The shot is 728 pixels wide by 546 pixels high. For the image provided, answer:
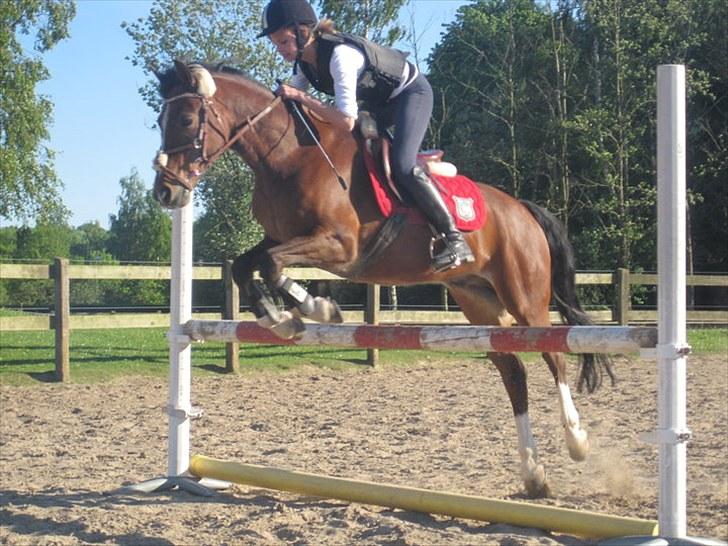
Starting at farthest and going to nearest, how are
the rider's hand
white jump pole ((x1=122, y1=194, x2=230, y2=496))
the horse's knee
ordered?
the horse's knee
white jump pole ((x1=122, y1=194, x2=230, y2=496))
the rider's hand

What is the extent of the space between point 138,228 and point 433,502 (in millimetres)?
64951

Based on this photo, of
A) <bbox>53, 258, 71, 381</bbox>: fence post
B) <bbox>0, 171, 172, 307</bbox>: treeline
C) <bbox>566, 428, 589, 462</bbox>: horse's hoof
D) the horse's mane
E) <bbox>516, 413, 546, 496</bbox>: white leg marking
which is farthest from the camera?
<bbox>0, 171, 172, 307</bbox>: treeline

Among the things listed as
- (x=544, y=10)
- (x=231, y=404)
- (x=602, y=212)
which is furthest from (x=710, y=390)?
(x=544, y=10)

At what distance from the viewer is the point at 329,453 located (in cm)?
675

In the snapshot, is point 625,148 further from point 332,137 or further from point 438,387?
point 332,137

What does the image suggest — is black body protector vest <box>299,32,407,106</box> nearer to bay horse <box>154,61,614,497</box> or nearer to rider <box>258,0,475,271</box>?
rider <box>258,0,475,271</box>

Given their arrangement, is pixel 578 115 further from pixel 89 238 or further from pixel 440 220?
pixel 89 238

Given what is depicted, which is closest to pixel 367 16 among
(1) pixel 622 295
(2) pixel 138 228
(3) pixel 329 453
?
(1) pixel 622 295

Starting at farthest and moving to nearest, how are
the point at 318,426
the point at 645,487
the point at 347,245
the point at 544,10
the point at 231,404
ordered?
the point at 544,10, the point at 231,404, the point at 318,426, the point at 645,487, the point at 347,245

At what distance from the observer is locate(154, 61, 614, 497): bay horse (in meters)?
4.59

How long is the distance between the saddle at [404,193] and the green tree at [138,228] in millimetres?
46381

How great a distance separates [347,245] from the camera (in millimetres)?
4770

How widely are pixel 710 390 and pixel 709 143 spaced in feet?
64.2

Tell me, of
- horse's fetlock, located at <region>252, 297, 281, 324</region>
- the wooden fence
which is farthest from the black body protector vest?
the wooden fence
